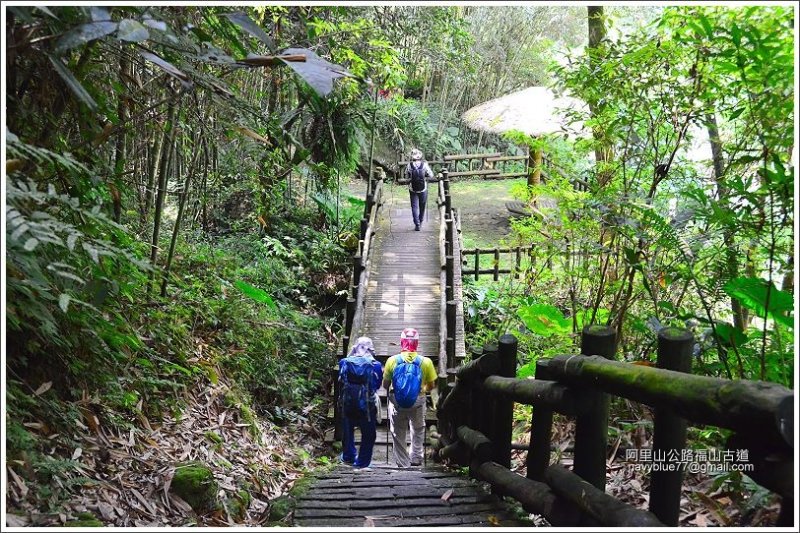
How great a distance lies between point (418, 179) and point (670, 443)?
11.0m

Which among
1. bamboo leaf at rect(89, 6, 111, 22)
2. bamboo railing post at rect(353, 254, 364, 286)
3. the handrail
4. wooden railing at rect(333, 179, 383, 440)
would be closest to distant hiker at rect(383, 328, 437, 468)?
the handrail

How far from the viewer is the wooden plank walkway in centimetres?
335

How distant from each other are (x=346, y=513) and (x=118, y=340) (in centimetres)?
176

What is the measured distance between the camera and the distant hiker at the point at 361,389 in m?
6.16

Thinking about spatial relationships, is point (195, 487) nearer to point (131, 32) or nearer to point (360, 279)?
point (131, 32)

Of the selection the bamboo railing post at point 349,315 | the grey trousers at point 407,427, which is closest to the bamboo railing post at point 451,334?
the bamboo railing post at point 349,315

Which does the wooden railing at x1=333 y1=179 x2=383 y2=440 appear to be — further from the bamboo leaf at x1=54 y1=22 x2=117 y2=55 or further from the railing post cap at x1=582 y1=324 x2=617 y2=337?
the bamboo leaf at x1=54 y1=22 x2=117 y2=55

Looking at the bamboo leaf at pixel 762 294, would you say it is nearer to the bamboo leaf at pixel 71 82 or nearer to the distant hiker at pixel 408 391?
the distant hiker at pixel 408 391

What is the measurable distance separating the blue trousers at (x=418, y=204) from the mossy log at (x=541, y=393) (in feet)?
32.8

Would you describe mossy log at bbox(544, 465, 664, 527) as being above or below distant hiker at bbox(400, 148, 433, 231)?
below

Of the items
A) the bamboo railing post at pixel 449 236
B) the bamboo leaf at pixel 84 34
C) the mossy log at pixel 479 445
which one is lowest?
the mossy log at pixel 479 445

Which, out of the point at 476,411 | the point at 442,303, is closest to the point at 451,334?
the point at 442,303

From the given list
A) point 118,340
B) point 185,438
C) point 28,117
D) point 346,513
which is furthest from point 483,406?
point 28,117

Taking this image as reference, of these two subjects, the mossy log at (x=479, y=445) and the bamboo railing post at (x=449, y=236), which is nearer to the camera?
the mossy log at (x=479, y=445)
